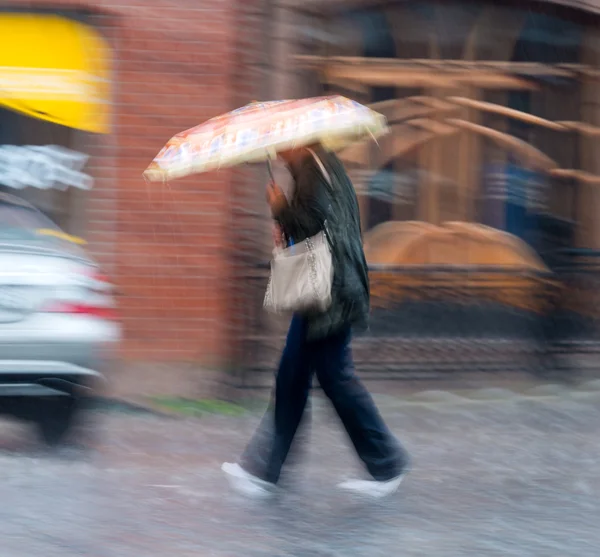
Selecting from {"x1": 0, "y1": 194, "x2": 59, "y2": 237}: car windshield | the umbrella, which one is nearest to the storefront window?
{"x1": 0, "y1": 194, "x2": 59, "y2": 237}: car windshield

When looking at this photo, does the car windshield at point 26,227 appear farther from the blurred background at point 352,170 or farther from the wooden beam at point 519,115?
the wooden beam at point 519,115

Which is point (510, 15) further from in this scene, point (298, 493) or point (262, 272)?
point (298, 493)

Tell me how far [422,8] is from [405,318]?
220 centimetres

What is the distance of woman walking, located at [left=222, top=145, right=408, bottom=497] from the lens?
5.26 m

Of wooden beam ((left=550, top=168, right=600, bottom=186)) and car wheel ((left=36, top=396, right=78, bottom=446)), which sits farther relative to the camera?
wooden beam ((left=550, top=168, right=600, bottom=186))

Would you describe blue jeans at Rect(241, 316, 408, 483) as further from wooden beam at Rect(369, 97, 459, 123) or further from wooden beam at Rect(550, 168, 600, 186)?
wooden beam at Rect(550, 168, 600, 186)

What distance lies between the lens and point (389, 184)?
877cm

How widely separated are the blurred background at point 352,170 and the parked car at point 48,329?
1919 millimetres

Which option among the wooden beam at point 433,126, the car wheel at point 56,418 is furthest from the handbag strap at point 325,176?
the wooden beam at point 433,126

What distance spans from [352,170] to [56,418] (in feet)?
10.8

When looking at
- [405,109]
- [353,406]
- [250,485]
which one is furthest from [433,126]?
[250,485]

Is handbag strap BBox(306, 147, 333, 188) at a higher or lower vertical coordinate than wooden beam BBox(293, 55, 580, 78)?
lower

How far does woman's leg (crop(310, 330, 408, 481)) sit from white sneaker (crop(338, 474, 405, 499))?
0.04 m

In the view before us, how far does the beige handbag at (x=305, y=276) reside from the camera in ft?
17.0
